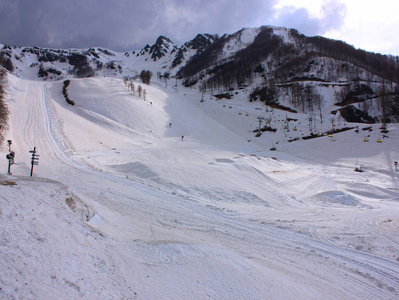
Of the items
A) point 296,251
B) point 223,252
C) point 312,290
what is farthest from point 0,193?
point 296,251

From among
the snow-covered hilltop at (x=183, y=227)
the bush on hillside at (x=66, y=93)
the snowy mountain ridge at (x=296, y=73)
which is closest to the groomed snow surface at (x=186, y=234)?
the snow-covered hilltop at (x=183, y=227)

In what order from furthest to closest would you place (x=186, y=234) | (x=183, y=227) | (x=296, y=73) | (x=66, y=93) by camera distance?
1. (x=296, y=73)
2. (x=66, y=93)
3. (x=183, y=227)
4. (x=186, y=234)

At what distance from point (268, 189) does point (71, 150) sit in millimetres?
20237

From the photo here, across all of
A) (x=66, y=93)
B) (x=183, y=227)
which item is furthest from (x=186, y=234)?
(x=66, y=93)

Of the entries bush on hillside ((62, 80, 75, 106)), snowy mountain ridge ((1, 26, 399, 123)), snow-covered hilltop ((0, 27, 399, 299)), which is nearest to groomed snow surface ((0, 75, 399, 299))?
snow-covered hilltop ((0, 27, 399, 299))

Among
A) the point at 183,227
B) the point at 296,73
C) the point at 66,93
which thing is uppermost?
the point at 296,73

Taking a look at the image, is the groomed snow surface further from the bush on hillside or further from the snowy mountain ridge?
the snowy mountain ridge

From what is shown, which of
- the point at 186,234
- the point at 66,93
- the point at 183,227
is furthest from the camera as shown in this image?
the point at 66,93

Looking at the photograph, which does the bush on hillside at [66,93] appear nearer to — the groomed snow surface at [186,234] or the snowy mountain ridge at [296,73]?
the groomed snow surface at [186,234]

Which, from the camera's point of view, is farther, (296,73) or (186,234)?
(296,73)

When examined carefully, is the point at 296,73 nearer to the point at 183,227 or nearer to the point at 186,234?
the point at 183,227

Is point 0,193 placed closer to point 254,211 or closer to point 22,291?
point 22,291

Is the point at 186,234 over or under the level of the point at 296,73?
under

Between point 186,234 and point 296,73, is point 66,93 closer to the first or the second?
point 186,234
